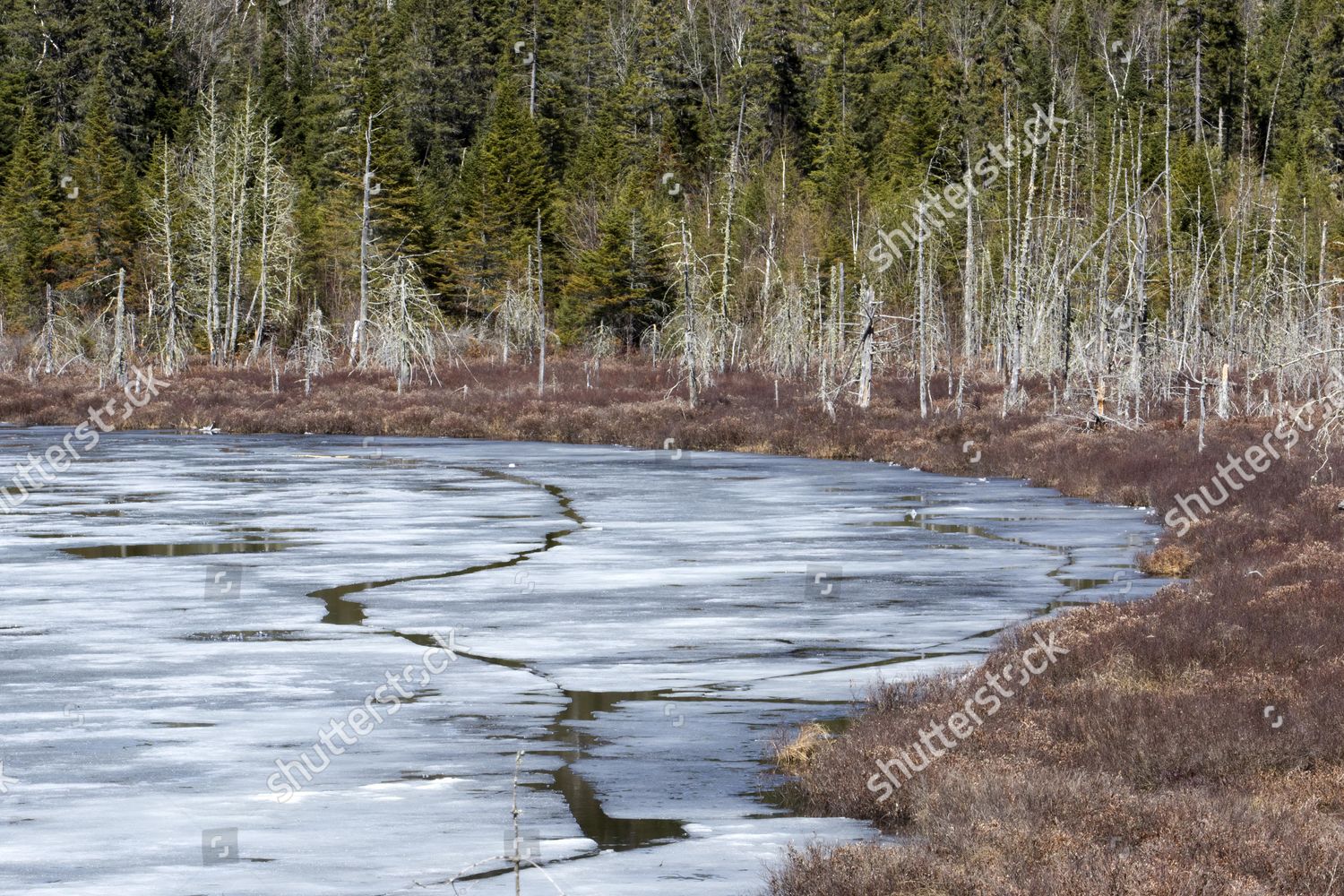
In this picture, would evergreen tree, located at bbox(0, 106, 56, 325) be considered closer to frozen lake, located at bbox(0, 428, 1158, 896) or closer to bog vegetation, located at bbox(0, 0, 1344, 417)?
bog vegetation, located at bbox(0, 0, 1344, 417)

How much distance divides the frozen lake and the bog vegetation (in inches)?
989

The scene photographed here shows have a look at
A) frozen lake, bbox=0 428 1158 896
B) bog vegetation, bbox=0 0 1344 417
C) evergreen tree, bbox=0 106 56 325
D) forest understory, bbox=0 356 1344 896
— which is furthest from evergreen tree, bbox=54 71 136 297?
forest understory, bbox=0 356 1344 896

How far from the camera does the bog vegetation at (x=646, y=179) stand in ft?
211

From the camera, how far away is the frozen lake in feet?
29.6

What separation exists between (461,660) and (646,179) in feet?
264

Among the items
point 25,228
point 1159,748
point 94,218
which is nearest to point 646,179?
point 94,218

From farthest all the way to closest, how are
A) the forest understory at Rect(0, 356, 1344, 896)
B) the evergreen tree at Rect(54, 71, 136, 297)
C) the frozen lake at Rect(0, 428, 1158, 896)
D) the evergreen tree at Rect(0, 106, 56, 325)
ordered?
the evergreen tree at Rect(0, 106, 56, 325), the evergreen tree at Rect(54, 71, 136, 297), the frozen lake at Rect(0, 428, 1158, 896), the forest understory at Rect(0, 356, 1344, 896)

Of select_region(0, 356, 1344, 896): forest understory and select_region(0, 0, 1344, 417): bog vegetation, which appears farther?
select_region(0, 0, 1344, 417): bog vegetation

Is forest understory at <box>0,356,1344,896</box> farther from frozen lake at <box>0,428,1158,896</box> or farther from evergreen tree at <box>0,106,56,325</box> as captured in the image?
evergreen tree at <box>0,106,56,325</box>

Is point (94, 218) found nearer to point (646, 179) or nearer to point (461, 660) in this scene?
point (646, 179)

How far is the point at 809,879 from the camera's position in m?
7.76

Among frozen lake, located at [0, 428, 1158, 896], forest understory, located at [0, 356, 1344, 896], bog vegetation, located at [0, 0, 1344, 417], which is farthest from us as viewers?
bog vegetation, located at [0, 0, 1344, 417]

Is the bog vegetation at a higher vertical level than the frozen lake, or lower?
higher

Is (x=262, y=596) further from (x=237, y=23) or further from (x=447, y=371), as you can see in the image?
(x=237, y=23)
